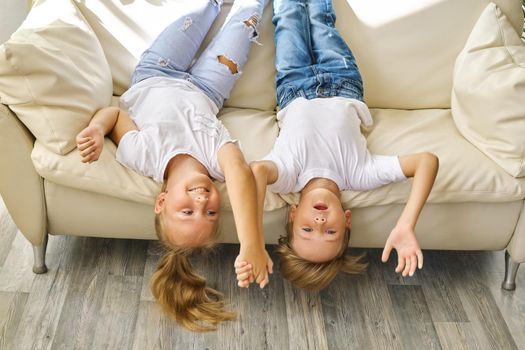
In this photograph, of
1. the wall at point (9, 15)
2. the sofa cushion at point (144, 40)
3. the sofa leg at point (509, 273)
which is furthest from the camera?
the wall at point (9, 15)

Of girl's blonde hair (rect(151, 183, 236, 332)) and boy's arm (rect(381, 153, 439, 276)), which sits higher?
boy's arm (rect(381, 153, 439, 276))

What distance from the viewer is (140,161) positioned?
77.2 inches

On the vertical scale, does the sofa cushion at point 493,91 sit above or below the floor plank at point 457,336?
above

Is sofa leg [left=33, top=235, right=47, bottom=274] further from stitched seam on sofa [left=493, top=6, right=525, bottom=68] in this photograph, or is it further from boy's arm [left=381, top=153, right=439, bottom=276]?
stitched seam on sofa [left=493, top=6, right=525, bottom=68]

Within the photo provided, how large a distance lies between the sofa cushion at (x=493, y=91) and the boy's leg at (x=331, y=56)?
0.33m

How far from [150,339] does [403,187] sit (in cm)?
84

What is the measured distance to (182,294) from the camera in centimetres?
Result: 203

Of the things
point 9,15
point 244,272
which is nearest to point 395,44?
point 244,272

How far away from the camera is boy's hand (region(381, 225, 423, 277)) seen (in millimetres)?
1824

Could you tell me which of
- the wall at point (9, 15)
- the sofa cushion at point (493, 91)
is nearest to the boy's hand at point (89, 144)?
the sofa cushion at point (493, 91)

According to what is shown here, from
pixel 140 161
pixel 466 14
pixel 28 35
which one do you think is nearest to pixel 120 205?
pixel 140 161

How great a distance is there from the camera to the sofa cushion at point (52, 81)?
74.1 inches

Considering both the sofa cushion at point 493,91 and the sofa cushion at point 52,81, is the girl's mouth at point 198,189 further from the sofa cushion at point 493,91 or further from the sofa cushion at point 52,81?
the sofa cushion at point 493,91

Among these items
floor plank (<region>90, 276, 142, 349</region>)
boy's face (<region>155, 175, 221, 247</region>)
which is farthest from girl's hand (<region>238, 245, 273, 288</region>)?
floor plank (<region>90, 276, 142, 349</region>)
